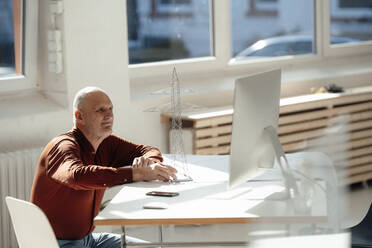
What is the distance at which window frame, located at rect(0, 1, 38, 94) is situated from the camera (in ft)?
15.3

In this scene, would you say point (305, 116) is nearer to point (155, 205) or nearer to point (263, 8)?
point (263, 8)

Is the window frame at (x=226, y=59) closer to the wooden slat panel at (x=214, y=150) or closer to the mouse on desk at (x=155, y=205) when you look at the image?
the wooden slat panel at (x=214, y=150)

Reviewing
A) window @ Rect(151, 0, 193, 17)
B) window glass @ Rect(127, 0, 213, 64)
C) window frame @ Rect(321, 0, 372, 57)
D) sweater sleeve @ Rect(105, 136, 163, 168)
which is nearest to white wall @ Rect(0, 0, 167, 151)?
window glass @ Rect(127, 0, 213, 64)

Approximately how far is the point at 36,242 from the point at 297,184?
1.47 metres

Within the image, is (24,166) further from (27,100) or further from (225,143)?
(225,143)

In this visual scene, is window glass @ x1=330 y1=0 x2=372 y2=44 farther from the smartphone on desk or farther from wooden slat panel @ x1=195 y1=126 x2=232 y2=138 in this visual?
the smartphone on desk

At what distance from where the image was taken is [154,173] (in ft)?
10.7

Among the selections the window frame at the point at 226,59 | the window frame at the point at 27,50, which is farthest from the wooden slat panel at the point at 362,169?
the window frame at the point at 27,50

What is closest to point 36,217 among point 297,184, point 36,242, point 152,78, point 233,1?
point 36,242

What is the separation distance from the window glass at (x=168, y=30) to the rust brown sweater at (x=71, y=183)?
91.0 inches

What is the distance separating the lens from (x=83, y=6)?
15.2 feet

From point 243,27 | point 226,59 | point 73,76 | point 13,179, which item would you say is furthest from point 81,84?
point 243,27

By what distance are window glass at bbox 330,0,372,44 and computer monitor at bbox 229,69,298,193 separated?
13.8ft

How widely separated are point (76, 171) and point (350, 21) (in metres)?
4.77
